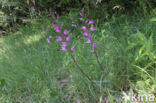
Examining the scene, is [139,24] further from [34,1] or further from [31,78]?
[34,1]

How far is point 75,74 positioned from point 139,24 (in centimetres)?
151

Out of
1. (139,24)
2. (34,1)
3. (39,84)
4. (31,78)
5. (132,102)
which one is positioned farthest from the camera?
(34,1)

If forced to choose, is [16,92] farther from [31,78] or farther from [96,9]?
[96,9]

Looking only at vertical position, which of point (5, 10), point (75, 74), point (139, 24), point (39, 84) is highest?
point (5, 10)

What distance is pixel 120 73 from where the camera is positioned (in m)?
1.57

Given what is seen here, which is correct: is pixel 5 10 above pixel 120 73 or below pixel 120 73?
above

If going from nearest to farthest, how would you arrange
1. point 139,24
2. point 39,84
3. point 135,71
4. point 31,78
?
point 135,71, point 39,84, point 31,78, point 139,24

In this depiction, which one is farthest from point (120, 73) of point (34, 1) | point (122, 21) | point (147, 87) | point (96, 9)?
point (34, 1)

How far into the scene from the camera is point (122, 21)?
10.2 ft

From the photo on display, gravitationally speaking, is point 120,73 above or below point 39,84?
above

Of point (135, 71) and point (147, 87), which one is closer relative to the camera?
point (147, 87)

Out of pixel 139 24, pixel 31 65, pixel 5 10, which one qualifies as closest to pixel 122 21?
pixel 139 24

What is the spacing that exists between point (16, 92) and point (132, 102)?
147 centimetres

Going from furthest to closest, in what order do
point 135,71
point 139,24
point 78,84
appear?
point 139,24, point 78,84, point 135,71
